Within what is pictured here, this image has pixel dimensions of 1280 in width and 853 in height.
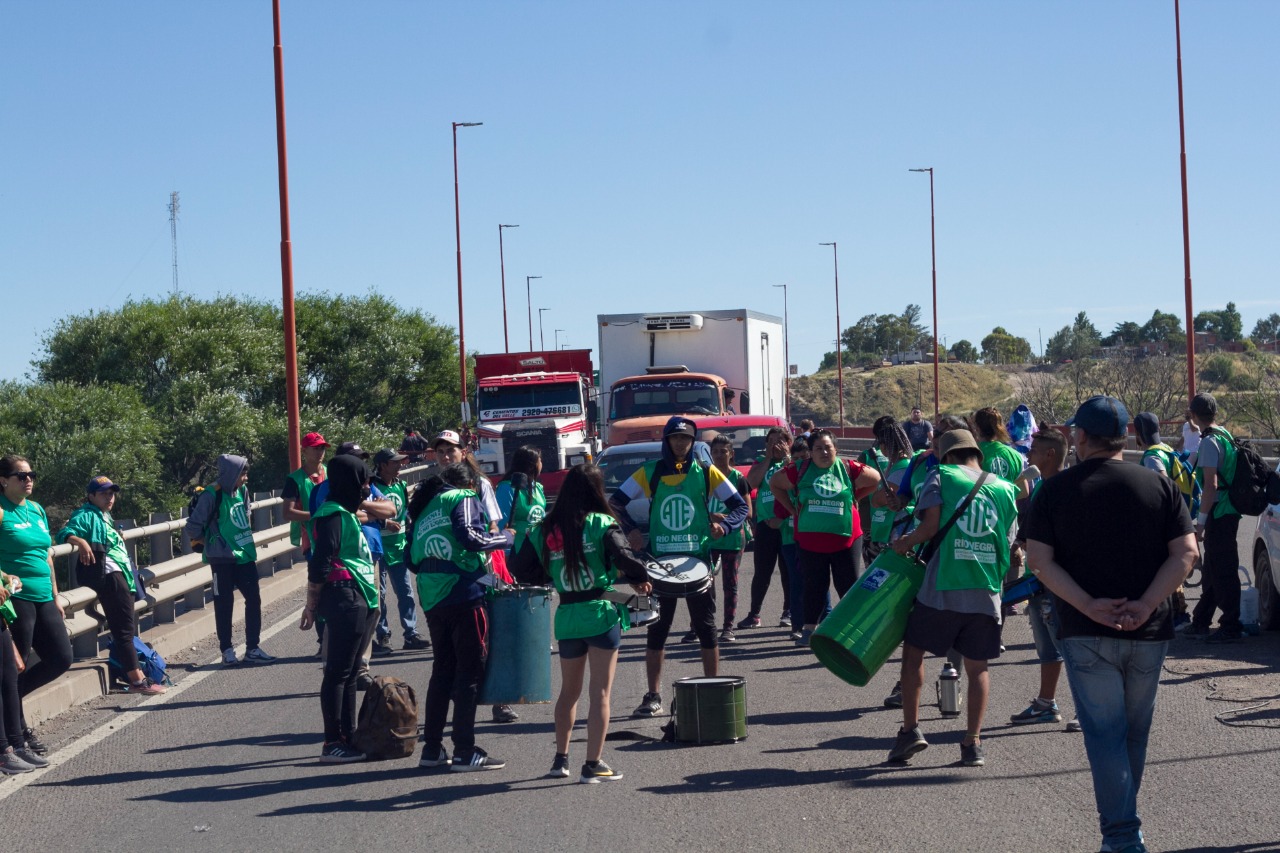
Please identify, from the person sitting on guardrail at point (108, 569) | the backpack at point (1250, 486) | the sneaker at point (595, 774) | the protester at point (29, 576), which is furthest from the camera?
the backpack at point (1250, 486)

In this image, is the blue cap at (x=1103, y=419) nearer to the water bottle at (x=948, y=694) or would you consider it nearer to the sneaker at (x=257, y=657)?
the water bottle at (x=948, y=694)

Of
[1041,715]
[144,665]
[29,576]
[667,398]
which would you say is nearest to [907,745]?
[1041,715]

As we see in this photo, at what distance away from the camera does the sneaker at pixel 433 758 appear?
750 centimetres

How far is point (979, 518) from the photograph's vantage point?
275 inches

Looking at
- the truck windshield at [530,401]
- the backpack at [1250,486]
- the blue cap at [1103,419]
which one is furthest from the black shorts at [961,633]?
the truck windshield at [530,401]

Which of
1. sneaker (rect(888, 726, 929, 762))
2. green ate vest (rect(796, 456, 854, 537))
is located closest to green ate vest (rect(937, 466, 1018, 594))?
sneaker (rect(888, 726, 929, 762))

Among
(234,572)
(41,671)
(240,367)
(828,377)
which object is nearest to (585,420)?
(240,367)

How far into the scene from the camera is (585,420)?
1249 inches

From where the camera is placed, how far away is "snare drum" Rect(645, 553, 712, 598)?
8109 millimetres

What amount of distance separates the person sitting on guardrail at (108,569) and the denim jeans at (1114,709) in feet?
22.8

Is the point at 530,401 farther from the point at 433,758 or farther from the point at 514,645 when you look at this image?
the point at 433,758

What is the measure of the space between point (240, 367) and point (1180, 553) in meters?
40.7

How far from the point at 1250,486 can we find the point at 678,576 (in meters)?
4.51

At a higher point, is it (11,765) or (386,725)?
(386,725)
